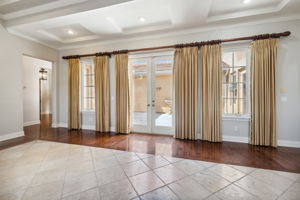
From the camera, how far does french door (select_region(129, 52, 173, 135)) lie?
4438 mm

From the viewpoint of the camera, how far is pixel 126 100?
4625 mm

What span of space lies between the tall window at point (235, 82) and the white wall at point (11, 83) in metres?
5.95

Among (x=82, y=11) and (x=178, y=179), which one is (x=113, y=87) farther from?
(x=178, y=179)

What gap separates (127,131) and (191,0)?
380cm

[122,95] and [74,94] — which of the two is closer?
[122,95]

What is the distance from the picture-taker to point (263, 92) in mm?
3465

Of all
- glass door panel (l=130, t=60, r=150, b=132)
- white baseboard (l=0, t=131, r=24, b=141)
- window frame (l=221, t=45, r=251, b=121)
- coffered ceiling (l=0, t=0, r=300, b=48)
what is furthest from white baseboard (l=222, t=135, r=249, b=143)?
white baseboard (l=0, t=131, r=24, b=141)

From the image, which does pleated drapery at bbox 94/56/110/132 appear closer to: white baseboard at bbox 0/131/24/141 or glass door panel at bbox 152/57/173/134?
glass door panel at bbox 152/57/173/134

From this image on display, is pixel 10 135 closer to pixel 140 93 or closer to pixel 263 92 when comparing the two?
pixel 140 93

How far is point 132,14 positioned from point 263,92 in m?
3.69

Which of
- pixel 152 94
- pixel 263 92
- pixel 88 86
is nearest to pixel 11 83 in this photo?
pixel 88 86

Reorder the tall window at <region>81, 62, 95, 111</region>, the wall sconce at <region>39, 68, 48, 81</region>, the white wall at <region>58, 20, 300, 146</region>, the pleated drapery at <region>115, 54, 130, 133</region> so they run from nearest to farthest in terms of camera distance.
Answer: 1. the white wall at <region>58, 20, 300, 146</region>
2. the pleated drapery at <region>115, 54, 130, 133</region>
3. the tall window at <region>81, 62, 95, 111</region>
4. the wall sconce at <region>39, 68, 48, 81</region>

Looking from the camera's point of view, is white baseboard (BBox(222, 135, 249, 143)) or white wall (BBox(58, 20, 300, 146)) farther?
white baseboard (BBox(222, 135, 249, 143))

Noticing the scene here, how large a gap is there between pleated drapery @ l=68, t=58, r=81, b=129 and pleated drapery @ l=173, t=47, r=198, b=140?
3522 mm
